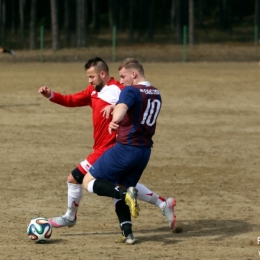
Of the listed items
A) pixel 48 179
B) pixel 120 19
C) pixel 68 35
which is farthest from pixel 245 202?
pixel 120 19

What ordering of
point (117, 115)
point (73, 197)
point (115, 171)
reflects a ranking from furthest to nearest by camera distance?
point (73, 197) → point (115, 171) → point (117, 115)

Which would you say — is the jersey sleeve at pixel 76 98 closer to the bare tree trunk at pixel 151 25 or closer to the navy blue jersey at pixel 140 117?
the navy blue jersey at pixel 140 117

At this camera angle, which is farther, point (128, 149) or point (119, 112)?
point (128, 149)

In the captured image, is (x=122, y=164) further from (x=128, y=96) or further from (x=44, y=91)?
(x=44, y=91)

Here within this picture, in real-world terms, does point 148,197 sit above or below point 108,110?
below

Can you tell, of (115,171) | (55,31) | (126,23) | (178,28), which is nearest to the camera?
(115,171)

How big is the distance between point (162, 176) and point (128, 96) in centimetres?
456

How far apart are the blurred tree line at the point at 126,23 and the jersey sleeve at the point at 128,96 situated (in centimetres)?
3530

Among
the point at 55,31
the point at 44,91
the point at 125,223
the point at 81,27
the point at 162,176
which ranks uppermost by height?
the point at 44,91

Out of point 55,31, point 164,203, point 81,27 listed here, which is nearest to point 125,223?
point 164,203

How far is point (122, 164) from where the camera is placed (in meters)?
7.51

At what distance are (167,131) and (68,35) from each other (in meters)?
32.0

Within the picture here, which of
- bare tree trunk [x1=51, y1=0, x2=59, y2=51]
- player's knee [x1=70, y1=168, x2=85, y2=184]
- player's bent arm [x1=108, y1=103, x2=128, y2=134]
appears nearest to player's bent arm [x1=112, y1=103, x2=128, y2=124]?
player's bent arm [x1=108, y1=103, x2=128, y2=134]

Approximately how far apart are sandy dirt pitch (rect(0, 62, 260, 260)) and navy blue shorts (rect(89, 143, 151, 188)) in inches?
24.6
